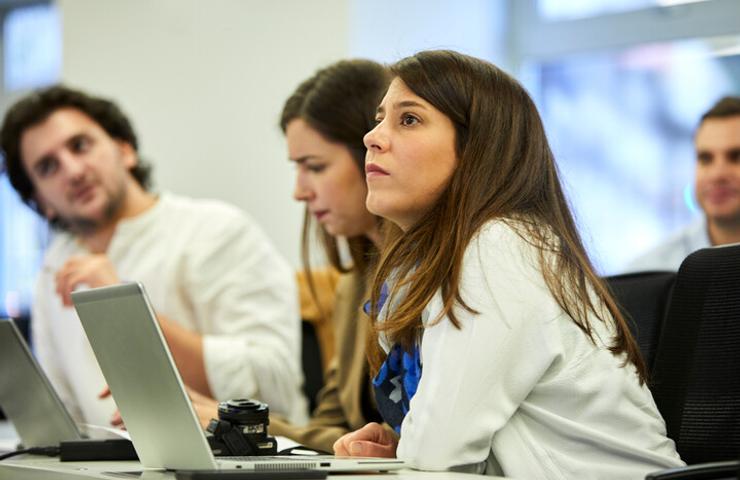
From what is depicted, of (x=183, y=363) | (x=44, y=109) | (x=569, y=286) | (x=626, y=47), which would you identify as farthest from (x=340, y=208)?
(x=626, y=47)

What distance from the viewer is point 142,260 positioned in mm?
2961

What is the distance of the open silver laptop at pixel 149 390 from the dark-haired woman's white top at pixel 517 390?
0.09 meters

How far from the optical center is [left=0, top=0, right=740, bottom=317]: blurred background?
359 cm

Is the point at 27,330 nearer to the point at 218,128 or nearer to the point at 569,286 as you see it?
the point at 218,128

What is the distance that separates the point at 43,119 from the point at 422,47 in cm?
124

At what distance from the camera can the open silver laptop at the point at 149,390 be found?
49.4 inches

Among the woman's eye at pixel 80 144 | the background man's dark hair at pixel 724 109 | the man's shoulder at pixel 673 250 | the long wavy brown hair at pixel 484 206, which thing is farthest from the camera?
the man's shoulder at pixel 673 250

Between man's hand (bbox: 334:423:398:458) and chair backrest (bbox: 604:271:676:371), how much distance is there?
0.44 metres

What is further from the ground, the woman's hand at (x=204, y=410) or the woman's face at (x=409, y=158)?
the woman's face at (x=409, y=158)

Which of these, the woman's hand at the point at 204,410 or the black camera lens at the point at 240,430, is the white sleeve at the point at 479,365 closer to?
the black camera lens at the point at 240,430

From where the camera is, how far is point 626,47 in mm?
3803

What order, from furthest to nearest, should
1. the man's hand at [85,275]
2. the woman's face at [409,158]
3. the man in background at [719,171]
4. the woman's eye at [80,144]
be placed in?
the woman's eye at [80,144] < the man in background at [719,171] < the man's hand at [85,275] < the woman's face at [409,158]

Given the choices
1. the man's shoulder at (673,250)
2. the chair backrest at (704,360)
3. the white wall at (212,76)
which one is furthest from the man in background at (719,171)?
the chair backrest at (704,360)

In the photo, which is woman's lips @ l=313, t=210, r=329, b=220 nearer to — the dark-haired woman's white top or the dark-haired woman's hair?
the dark-haired woman's hair
